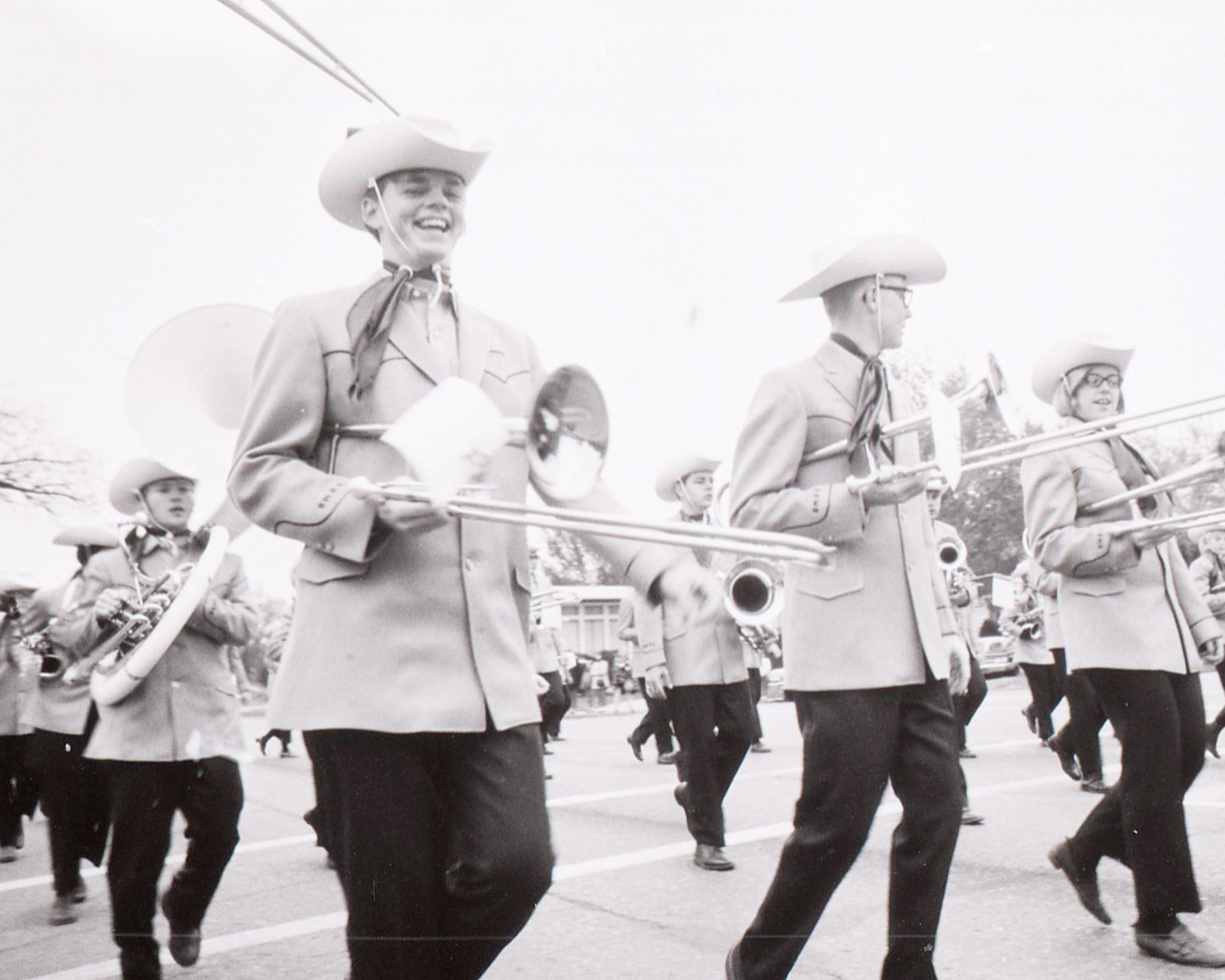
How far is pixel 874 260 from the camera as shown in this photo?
3748 millimetres

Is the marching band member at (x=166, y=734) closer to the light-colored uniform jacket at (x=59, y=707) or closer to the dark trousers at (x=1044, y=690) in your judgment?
the light-colored uniform jacket at (x=59, y=707)

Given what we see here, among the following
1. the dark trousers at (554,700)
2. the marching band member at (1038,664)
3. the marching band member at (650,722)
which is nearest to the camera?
the marching band member at (650,722)

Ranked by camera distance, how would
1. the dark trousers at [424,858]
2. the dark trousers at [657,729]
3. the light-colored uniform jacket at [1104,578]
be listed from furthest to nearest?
the dark trousers at [657,729] → the light-colored uniform jacket at [1104,578] → the dark trousers at [424,858]

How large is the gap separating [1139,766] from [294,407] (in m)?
2.84

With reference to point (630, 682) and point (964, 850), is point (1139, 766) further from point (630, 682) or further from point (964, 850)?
point (630, 682)

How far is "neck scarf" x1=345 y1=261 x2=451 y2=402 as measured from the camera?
8.91ft

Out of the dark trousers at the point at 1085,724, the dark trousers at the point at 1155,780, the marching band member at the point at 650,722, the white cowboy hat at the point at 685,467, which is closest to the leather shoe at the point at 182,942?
the dark trousers at the point at 1155,780

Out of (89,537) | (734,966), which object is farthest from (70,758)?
(734,966)

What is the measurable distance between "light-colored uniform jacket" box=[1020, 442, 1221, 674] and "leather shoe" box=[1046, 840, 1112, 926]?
640 mm

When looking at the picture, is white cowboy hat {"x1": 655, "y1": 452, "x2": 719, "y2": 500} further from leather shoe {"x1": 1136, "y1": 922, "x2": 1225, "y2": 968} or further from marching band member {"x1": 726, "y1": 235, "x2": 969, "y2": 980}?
leather shoe {"x1": 1136, "y1": 922, "x2": 1225, "y2": 968}

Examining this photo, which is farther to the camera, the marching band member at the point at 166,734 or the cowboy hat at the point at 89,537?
the cowboy hat at the point at 89,537

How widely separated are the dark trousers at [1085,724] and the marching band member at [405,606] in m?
6.04

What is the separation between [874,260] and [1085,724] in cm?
527

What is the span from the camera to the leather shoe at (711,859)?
5930 millimetres
